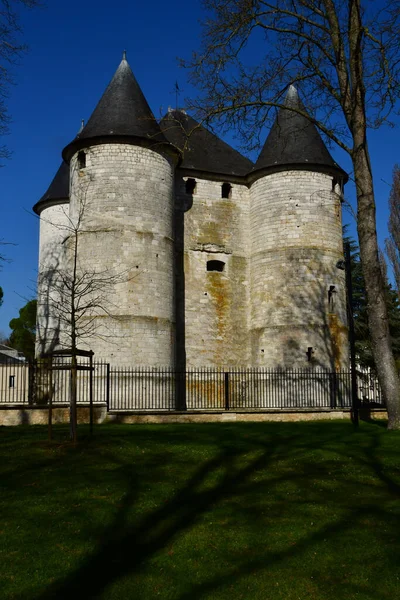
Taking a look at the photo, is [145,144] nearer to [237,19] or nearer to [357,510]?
[237,19]

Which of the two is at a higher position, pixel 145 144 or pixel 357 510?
pixel 145 144

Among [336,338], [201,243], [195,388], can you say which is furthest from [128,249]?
[336,338]

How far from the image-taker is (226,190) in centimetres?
2525

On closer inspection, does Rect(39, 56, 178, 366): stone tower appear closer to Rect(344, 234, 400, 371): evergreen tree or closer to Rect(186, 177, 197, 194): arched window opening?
Rect(186, 177, 197, 194): arched window opening

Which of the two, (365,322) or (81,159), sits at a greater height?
(81,159)

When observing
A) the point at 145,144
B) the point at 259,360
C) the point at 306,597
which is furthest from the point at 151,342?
the point at 306,597

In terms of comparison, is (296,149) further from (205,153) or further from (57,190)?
(57,190)

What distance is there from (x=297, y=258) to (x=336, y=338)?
3.25 meters

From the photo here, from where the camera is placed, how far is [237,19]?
45.5 ft

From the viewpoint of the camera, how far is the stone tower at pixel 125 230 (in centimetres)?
1997

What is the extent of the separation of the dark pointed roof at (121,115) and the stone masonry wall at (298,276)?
207 inches

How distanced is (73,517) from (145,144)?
1649 centimetres

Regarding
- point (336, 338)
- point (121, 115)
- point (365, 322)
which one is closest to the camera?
point (121, 115)

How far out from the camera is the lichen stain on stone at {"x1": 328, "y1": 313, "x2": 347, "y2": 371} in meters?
22.4
